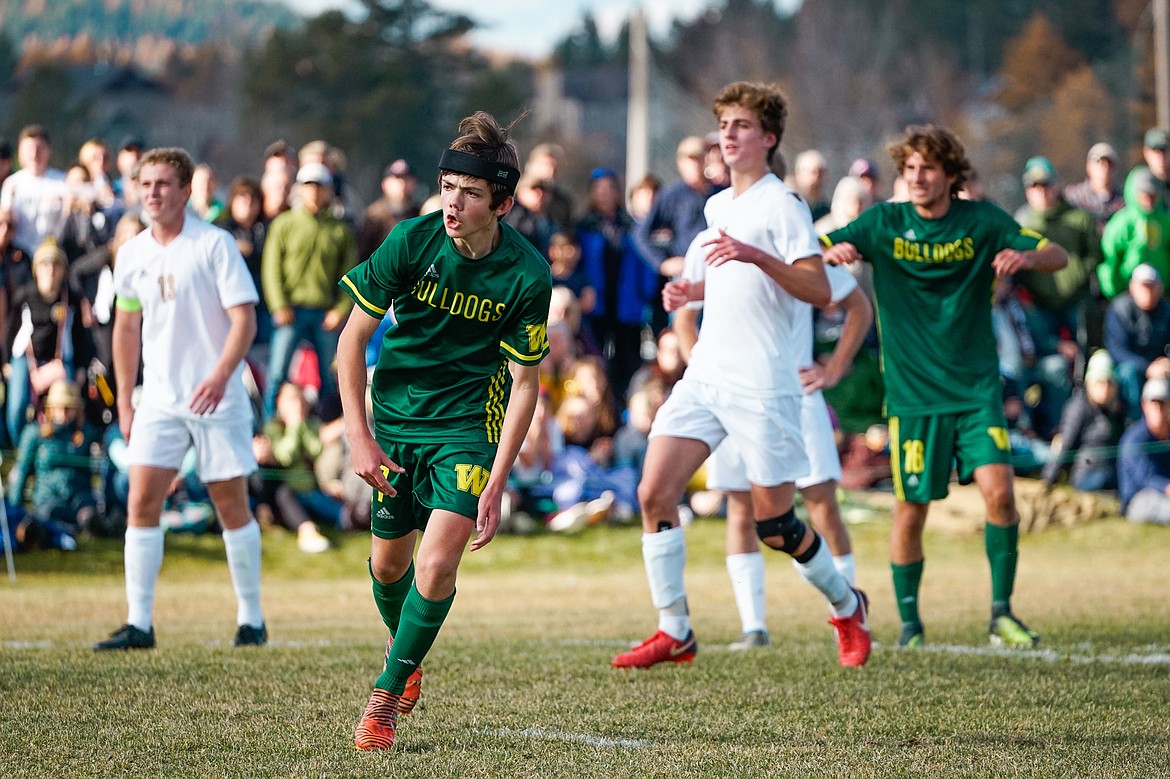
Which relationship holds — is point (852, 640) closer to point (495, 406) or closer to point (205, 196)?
point (495, 406)

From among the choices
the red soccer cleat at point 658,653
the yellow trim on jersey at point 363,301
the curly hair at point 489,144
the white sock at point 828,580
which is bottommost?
the red soccer cleat at point 658,653

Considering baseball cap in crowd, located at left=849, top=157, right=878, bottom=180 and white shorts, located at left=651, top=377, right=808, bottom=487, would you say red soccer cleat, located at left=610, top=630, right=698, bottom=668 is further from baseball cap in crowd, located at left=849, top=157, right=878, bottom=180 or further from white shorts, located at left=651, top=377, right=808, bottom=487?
baseball cap in crowd, located at left=849, top=157, right=878, bottom=180

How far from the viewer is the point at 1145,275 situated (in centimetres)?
1494

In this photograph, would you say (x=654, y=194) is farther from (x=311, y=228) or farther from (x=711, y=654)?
(x=711, y=654)

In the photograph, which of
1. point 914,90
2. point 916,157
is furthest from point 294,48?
point 916,157

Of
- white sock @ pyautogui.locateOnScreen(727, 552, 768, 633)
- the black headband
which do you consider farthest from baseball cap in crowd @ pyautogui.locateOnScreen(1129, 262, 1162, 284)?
the black headband

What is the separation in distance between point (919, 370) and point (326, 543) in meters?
6.95

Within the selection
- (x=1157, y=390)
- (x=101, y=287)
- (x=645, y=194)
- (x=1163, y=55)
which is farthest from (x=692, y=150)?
(x=1163, y=55)

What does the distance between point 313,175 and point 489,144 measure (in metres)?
9.18

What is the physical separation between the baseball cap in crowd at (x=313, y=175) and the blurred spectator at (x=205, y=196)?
2.61 feet

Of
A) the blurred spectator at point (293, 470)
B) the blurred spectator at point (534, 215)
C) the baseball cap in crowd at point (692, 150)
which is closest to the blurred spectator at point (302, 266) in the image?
the blurred spectator at point (293, 470)

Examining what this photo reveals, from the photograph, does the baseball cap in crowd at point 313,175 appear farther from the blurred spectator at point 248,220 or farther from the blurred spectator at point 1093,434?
the blurred spectator at point 1093,434

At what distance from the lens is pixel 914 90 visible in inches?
2835

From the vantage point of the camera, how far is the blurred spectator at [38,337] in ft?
45.2
